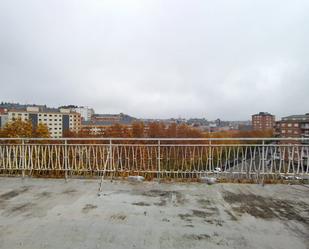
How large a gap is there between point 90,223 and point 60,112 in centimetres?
7789

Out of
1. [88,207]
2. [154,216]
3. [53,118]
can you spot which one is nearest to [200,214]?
[154,216]

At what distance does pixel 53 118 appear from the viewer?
73.1 metres

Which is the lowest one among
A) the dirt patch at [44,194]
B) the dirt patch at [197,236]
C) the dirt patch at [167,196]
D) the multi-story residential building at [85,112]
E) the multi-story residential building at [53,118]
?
the dirt patch at [197,236]

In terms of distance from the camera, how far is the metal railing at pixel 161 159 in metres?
5.58

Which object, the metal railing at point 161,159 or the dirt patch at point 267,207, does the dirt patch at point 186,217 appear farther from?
the metal railing at point 161,159

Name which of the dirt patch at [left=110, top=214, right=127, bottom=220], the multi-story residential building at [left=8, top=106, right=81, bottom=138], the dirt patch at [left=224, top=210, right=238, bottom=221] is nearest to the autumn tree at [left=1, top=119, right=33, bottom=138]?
the dirt patch at [left=110, top=214, right=127, bottom=220]

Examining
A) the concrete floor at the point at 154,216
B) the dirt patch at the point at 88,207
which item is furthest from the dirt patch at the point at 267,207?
the dirt patch at the point at 88,207

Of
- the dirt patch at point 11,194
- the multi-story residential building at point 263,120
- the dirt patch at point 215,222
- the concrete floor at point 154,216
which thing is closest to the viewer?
the concrete floor at point 154,216

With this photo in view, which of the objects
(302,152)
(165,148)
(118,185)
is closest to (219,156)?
(165,148)

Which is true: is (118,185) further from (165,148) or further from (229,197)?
(229,197)

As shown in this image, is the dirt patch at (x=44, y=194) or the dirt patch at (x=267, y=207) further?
the dirt patch at (x=44, y=194)

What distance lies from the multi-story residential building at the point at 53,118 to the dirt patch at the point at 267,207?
65942 millimetres

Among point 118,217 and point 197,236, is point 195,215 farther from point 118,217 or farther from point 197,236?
point 118,217

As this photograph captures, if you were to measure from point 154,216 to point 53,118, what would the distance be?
250ft
